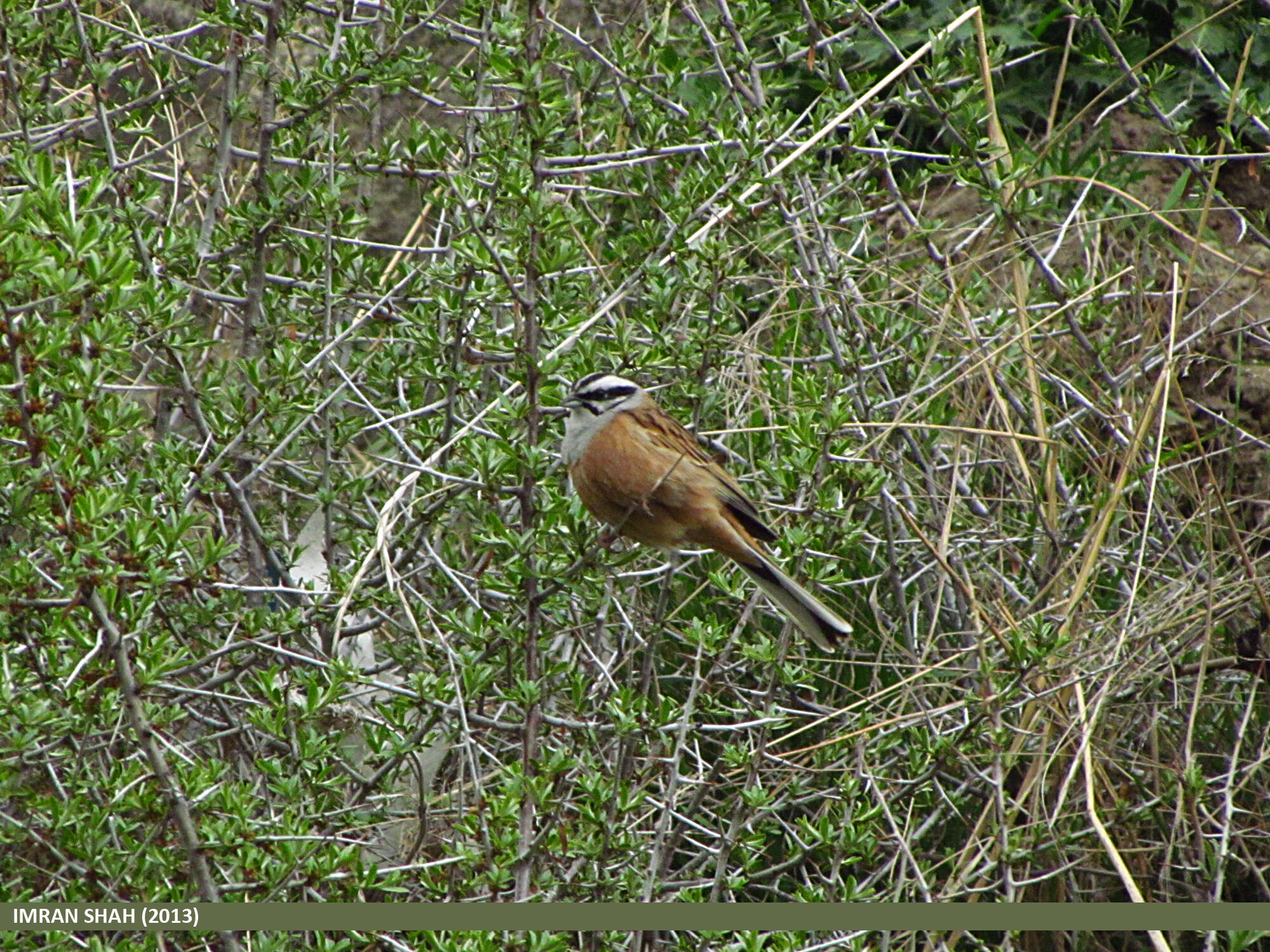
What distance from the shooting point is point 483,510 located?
3.55 meters

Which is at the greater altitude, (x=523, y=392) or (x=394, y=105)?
(x=523, y=392)

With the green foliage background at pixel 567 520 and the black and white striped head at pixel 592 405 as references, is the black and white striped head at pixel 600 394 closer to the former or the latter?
the black and white striped head at pixel 592 405

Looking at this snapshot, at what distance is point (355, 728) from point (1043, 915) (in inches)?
77.9

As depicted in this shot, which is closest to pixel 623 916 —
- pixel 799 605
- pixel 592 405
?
pixel 799 605

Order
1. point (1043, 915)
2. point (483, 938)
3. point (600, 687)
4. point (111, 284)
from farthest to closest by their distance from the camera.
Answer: point (600, 687), point (1043, 915), point (483, 938), point (111, 284)

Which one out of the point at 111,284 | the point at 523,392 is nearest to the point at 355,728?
the point at 523,392

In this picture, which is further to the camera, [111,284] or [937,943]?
[937,943]

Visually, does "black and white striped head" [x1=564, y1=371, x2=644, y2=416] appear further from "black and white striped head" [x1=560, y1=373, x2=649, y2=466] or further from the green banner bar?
the green banner bar

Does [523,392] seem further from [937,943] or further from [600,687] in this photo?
[937,943]

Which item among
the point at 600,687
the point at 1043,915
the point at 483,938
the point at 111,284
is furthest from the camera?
the point at 600,687

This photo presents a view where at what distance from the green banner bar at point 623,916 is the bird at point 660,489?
683mm

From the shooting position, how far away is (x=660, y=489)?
3.59 metres

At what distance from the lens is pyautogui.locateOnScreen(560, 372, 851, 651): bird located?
3553 mm

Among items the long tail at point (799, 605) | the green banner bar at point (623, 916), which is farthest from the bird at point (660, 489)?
the green banner bar at point (623, 916)
